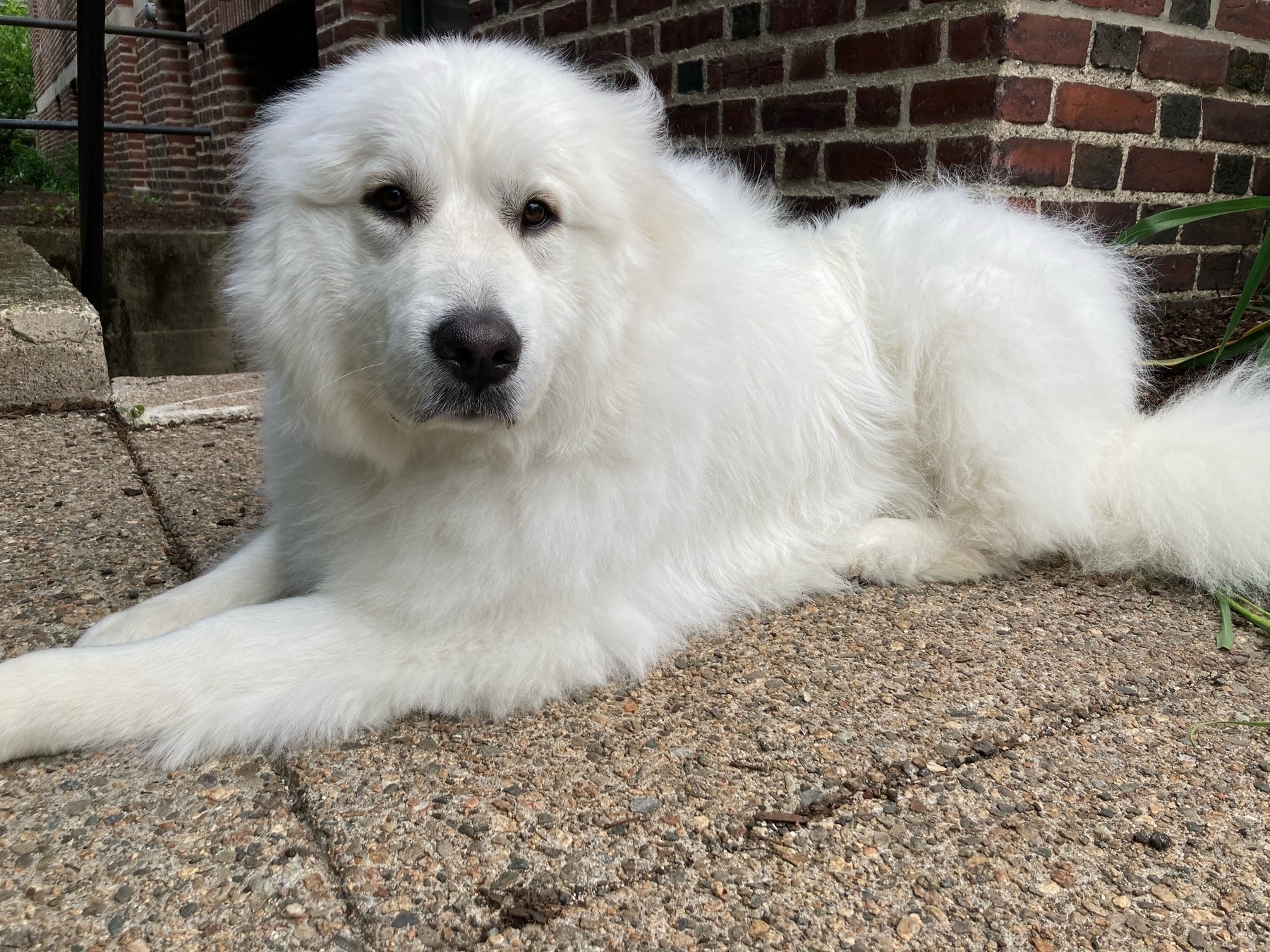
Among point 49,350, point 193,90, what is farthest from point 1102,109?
point 193,90

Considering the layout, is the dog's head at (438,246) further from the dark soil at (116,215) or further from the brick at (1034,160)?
the dark soil at (116,215)

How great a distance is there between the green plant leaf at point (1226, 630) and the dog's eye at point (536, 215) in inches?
72.4

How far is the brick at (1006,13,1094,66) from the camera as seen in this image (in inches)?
121

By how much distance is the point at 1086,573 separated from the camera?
2678 mm

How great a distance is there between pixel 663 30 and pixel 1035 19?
1.73 m

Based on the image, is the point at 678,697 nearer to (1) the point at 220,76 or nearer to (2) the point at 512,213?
(2) the point at 512,213

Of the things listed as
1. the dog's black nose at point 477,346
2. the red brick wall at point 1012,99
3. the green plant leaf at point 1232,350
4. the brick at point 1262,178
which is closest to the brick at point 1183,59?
the red brick wall at point 1012,99

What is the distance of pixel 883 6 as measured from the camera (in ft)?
11.2

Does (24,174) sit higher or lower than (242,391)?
higher

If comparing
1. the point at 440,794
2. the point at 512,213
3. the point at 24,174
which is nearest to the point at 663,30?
the point at 512,213

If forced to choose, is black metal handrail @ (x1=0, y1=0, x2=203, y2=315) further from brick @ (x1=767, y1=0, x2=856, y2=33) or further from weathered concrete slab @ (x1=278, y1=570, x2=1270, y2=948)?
weathered concrete slab @ (x1=278, y1=570, x2=1270, y2=948)

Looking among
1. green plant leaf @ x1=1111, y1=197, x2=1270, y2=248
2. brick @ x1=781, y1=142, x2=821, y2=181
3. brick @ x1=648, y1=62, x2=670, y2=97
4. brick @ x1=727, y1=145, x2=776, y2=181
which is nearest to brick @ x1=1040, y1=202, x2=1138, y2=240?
green plant leaf @ x1=1111, y1=197, x2=1270, y2=248

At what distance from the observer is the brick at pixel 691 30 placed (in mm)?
4031

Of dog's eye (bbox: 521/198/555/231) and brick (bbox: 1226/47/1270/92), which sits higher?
brick (bbox: 1226/47/1270/92)
